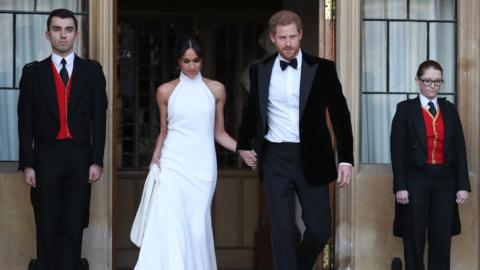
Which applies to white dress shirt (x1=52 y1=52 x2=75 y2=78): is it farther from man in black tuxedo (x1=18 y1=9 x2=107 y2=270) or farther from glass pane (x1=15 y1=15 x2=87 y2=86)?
glass pane (x1=15 y1=15 x2=87 y2=86)

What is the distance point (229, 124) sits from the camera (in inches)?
426

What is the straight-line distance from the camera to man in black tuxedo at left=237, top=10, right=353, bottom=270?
6.70m

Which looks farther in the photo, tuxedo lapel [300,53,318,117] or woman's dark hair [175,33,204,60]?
woman's dark hair [175,33,204,60]

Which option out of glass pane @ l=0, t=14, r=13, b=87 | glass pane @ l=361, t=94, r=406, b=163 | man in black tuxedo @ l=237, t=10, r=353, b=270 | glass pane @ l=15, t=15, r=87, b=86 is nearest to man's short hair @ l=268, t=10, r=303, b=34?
man in black tuxedo @ l=237, t=10, r=353, b=270

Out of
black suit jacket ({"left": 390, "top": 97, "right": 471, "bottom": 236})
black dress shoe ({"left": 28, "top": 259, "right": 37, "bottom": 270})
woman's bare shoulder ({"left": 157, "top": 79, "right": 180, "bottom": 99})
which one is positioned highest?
woman's bare shoulder ({"left": 157, "top": 79, "right": 180, "bottom": 99})

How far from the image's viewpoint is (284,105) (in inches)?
265

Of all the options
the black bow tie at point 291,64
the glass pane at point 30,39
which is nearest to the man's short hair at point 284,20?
the black bow tie at point 291,64

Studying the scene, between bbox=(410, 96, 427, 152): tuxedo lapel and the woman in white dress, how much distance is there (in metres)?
1.35

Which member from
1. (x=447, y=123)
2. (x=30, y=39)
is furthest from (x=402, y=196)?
(x=30, y=39)

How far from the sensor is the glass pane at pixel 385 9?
8547 millimetres

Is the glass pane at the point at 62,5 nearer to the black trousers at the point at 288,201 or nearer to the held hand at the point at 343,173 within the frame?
the black trousers at the point at 288,201

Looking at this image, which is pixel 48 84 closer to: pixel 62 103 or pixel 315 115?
pixel 62 103

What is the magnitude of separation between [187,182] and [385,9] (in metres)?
2.33

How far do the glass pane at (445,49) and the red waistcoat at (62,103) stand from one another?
3.04 meters
